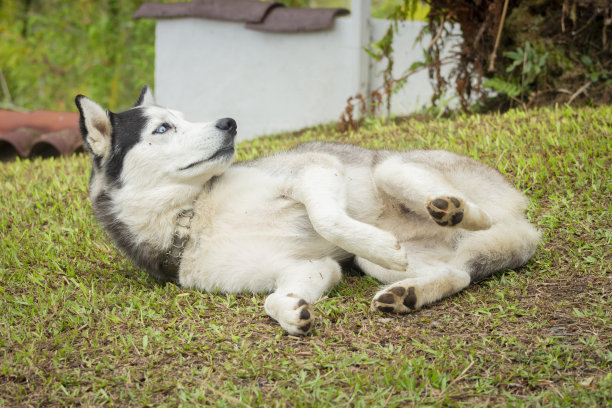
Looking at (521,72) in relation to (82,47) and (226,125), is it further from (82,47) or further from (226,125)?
(82,47)

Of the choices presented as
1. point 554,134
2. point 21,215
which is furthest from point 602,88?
point 21,215

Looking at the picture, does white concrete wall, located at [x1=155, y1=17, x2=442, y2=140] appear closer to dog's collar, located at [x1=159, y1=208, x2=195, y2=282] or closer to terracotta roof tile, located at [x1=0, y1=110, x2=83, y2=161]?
terracotta roof tile, located at [x1=0, y1=110, x2=83, y2=161]

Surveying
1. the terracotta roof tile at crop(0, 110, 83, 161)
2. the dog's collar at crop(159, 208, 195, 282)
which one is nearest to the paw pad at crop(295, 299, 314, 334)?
the dog's collar at crop(159, 208, 195, 282)

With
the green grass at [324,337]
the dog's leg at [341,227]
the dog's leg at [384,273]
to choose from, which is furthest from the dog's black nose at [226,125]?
the dog's leg at [384,273]

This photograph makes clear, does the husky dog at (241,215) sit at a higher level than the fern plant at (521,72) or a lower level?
lower

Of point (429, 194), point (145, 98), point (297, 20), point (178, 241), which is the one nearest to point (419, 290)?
point (429, 194)

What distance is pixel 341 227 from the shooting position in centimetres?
326

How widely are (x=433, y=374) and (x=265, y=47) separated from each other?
757cm

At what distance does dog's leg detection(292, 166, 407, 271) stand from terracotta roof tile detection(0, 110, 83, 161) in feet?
18.3

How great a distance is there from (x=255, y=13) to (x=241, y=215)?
6332 mm

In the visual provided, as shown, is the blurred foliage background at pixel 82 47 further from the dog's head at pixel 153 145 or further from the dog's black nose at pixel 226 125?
the dog's black nose at pixel 226 125

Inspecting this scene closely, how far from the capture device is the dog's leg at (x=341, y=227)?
3.19 metres

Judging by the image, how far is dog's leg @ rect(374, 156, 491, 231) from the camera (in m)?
3.24

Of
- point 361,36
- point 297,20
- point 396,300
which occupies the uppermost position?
point 297,20
